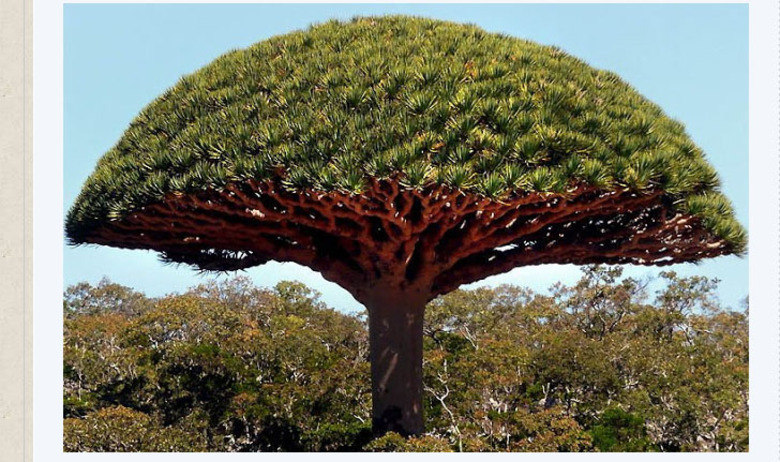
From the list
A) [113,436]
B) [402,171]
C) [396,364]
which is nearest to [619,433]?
[396,364]

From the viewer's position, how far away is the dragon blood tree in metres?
Answer: 8.62

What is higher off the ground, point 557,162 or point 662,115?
point 662,115

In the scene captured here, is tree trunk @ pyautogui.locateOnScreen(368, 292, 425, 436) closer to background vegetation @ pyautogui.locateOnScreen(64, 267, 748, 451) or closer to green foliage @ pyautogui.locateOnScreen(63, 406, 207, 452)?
background vegetation @ pyautogui.locateOnScreen(64, 267, 748, 451)

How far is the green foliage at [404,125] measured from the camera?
28.0ft

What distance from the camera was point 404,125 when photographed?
861 centimetres

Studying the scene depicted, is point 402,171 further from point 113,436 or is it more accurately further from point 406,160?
point 113,436

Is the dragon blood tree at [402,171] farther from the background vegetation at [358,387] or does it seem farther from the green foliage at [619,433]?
the green foliage at [619,433]

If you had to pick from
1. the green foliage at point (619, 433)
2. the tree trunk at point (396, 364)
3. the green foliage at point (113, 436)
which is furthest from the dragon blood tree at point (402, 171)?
the green foliage at point (619, 433)

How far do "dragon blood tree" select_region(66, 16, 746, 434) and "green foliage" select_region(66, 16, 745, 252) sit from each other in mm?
25

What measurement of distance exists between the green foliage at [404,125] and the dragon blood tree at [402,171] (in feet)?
0.08

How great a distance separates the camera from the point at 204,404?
16.6 m
